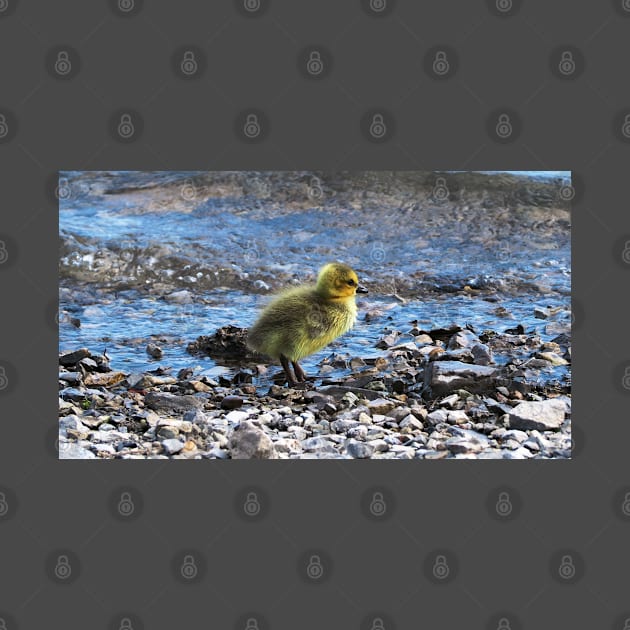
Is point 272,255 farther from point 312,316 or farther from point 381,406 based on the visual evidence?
point 381,406

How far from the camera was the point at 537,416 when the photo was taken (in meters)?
5.94

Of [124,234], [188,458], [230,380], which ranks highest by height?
[124,234]

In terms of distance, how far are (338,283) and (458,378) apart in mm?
1035

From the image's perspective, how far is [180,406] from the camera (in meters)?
6.24

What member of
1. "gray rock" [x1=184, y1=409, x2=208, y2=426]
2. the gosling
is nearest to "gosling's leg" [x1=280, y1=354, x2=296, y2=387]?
the gosling

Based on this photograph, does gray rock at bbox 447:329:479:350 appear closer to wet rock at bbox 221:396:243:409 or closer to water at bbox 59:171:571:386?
water at bbox 59:171:571:386

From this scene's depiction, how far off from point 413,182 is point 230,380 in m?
1.99

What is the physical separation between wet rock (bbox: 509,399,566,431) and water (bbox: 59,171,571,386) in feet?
3.16

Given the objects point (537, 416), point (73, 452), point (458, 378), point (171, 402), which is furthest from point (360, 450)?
point (73, 452)

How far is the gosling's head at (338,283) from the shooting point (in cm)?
628

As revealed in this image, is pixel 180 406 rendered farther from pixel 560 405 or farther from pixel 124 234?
pixel 560 405

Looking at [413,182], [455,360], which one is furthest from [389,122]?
[455,360]

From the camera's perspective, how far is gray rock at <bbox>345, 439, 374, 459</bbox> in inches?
221

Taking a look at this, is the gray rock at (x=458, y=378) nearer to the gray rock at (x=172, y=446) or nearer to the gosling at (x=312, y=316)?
the gosling at (x=312, y=316)
